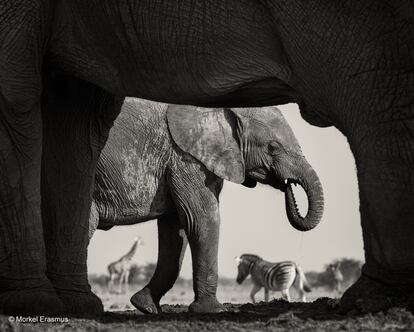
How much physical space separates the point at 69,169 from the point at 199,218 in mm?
3059

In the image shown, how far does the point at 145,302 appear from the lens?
288 inches

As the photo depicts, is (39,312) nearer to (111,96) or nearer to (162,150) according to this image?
(111,96)

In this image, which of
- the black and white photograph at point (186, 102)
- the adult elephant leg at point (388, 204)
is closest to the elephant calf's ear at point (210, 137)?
the black and white photograph at point (186, 102)

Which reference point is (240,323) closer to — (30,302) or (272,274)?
(30,302)

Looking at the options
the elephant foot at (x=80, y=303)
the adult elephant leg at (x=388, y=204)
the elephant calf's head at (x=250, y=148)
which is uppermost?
the elephant calf's head at (x=250, y=148)

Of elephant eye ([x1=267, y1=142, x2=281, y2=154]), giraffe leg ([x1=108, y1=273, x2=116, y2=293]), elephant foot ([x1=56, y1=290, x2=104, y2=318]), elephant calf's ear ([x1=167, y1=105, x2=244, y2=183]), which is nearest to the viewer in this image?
elephant foot ([x1=56, y1=290, x2=104, y2=318])

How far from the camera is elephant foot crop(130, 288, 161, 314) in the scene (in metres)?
7.22

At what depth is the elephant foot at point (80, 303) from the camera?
A: 405cm

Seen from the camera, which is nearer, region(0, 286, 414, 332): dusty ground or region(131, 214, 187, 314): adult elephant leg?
region(0, 286, 414, 332): dusty ground

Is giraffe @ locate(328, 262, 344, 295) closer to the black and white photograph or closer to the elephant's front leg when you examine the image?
the elephant's front leg

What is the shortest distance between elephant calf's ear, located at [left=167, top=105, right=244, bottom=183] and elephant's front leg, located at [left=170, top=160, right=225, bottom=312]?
8 cm

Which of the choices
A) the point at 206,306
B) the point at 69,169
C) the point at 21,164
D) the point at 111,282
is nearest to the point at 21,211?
the point at 21,164

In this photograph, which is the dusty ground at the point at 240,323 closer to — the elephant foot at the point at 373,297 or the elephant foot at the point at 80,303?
the elephant foot at the point at 373,297

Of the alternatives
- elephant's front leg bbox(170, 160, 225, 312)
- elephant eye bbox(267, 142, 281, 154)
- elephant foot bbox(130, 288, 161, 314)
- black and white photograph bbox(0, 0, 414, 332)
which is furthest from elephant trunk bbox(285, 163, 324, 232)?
black and white photograph bbox(0, 0, 414, 332)
